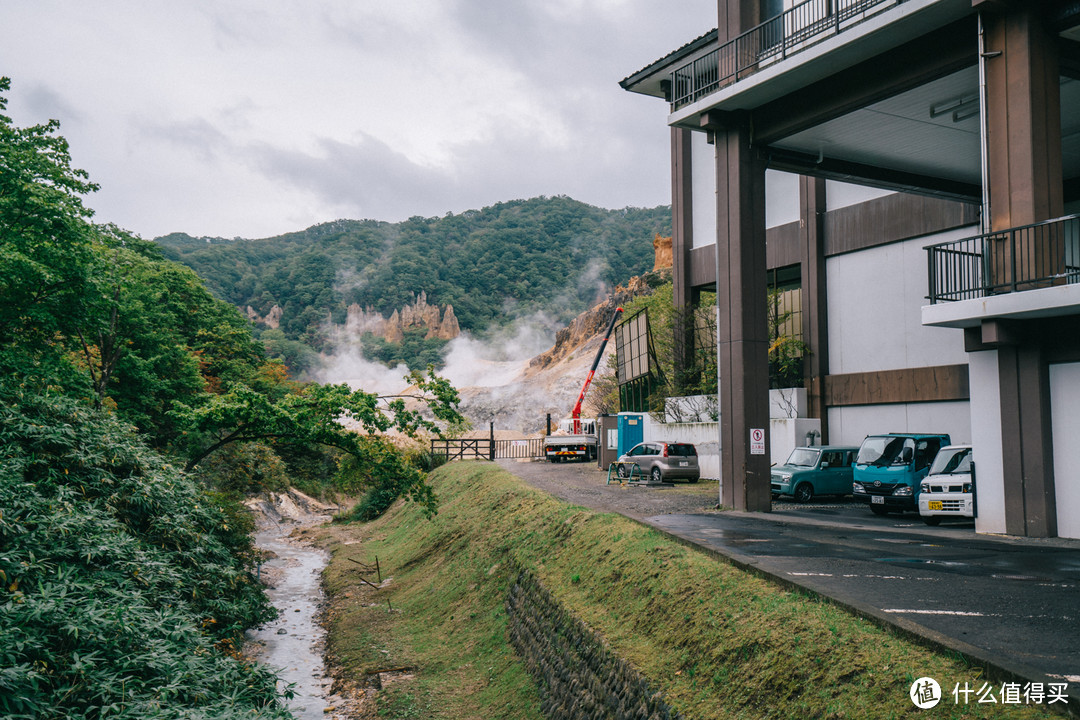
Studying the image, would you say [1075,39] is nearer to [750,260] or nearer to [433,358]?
[750,260]

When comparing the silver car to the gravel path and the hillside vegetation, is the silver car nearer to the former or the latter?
the gravel path

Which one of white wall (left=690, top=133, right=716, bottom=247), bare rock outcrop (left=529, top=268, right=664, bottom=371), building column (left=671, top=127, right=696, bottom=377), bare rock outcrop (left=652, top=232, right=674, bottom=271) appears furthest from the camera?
bare rock outcrop (left=529, top=268, right=664, bottom=371)

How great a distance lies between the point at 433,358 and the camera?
112 m

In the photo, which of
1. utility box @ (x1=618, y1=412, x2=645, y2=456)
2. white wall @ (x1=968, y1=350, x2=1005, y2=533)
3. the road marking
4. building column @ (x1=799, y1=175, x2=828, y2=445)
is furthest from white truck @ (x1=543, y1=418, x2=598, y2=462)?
the road marking

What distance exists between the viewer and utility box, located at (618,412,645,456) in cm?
3353

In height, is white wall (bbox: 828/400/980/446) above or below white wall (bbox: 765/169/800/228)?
below

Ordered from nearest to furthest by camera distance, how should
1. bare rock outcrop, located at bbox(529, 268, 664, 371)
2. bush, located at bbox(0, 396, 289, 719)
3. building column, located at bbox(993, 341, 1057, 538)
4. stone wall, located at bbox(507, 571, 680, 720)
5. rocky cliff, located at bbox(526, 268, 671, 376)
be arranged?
bush, located at bbox(0, 396, 289, 719)
stone wall, located at bbox(507, 571, 680, 720)
building column, located at bbox(993, 341, 1057, 538)
rocky cliff, located at bbox(526, 268, 671, 376)
bare rock outcrop, located at bbox(529, 268, 664, 371)

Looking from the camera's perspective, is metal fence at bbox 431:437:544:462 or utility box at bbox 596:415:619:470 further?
Result: metal fence at bbox 431:437:544:462

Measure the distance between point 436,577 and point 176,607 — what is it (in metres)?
9.90

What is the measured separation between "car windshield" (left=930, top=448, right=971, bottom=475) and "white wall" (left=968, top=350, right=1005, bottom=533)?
2.22 meters

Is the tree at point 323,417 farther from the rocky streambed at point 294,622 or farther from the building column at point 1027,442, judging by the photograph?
the building column at point 1027,442

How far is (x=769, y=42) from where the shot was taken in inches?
774

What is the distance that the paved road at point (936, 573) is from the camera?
646 cm

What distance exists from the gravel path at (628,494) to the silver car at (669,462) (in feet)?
1.44
